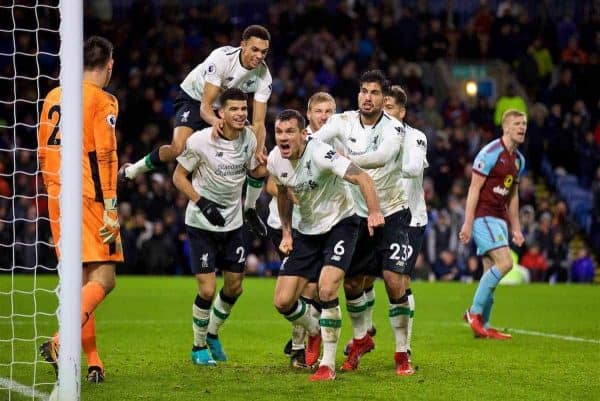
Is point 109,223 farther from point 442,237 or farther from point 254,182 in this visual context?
point 442,237

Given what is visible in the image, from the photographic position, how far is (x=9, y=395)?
7793 mm

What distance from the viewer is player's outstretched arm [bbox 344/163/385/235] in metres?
8.38

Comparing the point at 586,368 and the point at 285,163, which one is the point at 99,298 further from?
the point at 586,368

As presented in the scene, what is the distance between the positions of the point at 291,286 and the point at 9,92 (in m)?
16.6

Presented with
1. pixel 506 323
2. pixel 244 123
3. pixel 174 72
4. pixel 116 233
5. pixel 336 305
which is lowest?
pixel 506 323

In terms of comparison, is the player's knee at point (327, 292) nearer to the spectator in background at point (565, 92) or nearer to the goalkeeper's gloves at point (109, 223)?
the goalkeeper's gloves at point (109, 223)

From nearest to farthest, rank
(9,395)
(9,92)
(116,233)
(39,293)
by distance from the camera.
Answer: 1. (9,395)
2. (116,233)
3. (39,293)
4. (9,92)

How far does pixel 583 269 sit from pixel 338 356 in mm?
14233

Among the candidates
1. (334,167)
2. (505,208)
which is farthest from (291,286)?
(505,208)

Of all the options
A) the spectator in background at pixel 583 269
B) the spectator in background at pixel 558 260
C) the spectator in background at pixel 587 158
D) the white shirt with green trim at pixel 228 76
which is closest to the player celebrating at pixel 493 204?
the white shirt with green trim at pixel 228 76

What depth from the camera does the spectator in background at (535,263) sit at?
78.0ft

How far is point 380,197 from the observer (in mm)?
9844

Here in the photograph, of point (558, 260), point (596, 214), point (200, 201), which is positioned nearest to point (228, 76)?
point (200, 201)

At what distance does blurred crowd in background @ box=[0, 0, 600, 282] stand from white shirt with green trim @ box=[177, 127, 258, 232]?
36.9 feet
